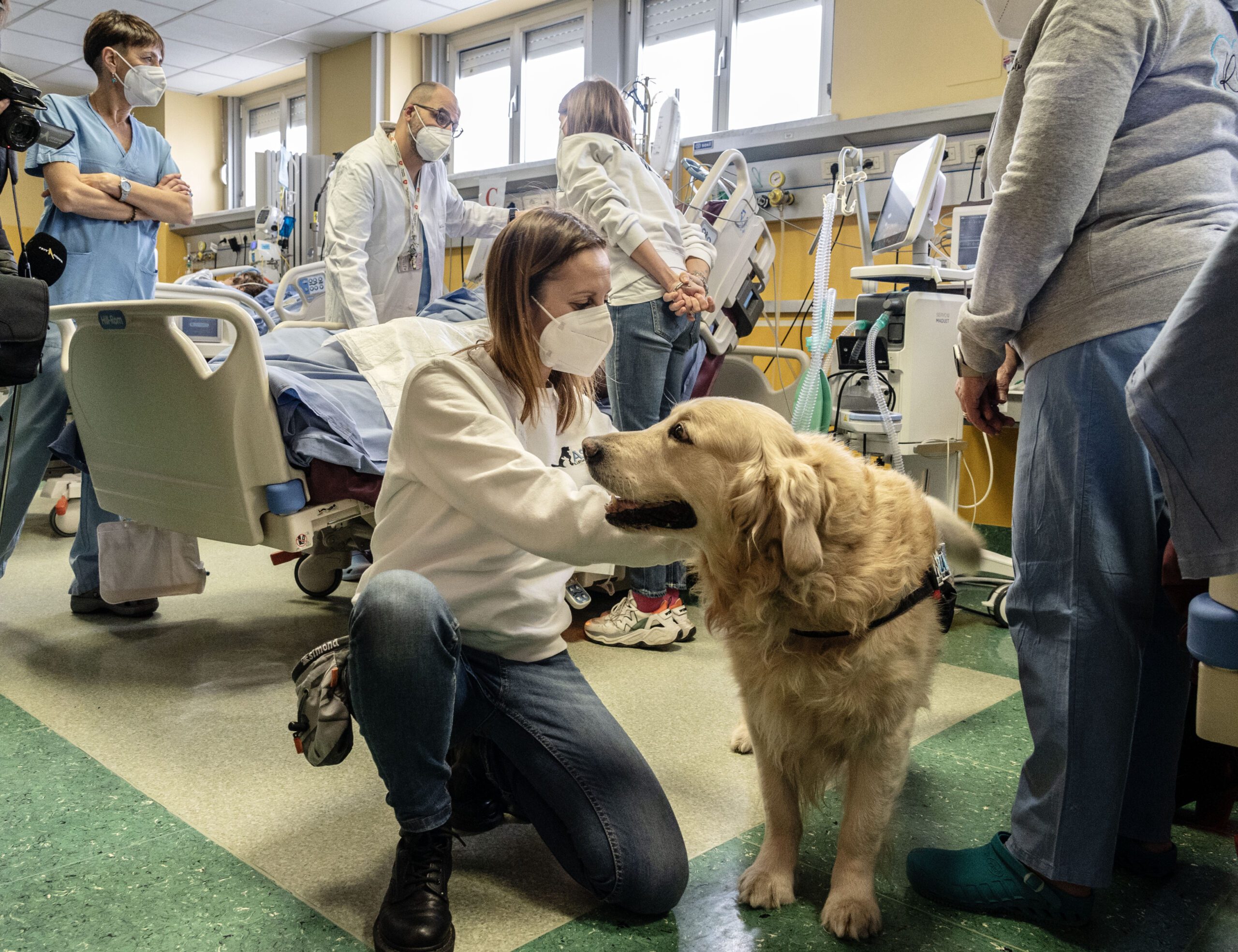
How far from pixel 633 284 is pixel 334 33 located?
5.94 metres

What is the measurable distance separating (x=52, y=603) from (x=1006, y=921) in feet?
9.83

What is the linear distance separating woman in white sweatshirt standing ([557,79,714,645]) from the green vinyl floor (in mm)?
1140

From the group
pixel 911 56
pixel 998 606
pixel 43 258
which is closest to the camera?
pixel 43 258

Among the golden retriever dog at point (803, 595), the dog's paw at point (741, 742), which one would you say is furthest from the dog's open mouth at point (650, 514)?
the dog's paw at point (741, 742)

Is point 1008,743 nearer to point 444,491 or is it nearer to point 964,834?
point 964,834

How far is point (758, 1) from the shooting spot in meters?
5.93

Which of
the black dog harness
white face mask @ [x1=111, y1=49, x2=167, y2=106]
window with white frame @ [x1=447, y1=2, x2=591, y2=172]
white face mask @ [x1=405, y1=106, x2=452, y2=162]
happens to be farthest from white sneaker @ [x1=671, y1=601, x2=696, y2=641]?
window with white frame @ [x1=447, y1=2, x2=591, y2=172]

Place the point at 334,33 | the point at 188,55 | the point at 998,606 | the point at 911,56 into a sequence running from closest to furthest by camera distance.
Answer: the point at 998,606, the point at 911,56, the point at 334,33, the point at 188,55

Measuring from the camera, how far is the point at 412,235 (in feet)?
11.0

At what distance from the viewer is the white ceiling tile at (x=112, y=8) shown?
6840mm

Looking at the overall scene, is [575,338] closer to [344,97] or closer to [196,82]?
[344,97]

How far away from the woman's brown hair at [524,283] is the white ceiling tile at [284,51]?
287 inches

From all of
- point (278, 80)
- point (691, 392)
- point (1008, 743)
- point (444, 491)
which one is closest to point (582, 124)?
point (691, 392)

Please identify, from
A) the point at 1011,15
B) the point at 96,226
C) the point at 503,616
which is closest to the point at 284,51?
the point at 96,226
